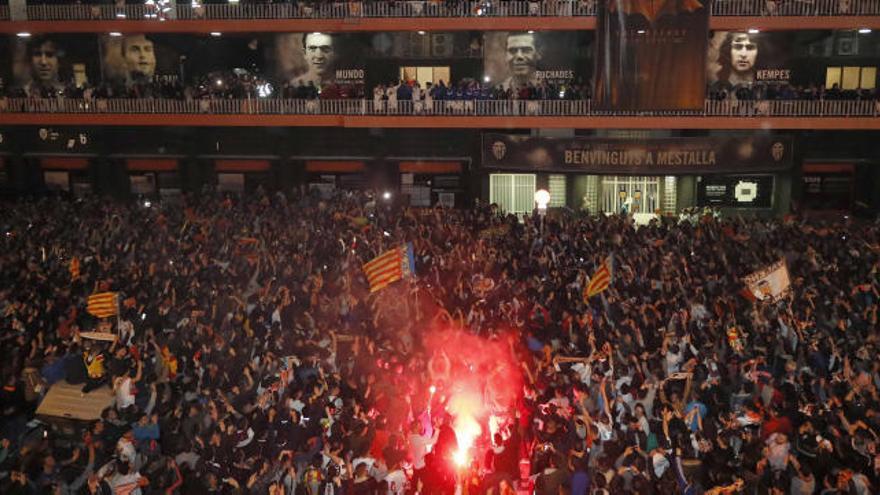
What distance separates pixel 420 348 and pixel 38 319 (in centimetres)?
800

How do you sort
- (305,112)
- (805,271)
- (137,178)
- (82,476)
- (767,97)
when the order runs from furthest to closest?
(137,178) → (305,112) → (767,97) → (805,271) → (82,476)

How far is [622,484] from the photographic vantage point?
10164mm

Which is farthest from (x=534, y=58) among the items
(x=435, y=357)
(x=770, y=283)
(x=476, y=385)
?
(x=476, y=385)

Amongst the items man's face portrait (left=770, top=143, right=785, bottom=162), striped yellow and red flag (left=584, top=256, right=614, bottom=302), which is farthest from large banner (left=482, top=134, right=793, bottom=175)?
striped yellow and red flag (left=584, top=256, right=614, bottom=302)

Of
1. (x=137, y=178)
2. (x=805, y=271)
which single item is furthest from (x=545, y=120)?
(x=137, y=178)

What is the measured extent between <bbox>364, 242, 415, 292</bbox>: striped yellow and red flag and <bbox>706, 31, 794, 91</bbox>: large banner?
54.7 ft

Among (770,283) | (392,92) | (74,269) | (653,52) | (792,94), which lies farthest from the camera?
(392,92)

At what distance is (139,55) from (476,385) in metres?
23.8

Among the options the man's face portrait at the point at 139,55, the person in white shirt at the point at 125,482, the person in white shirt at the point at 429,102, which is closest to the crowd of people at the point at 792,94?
the person in white shirt at the point at 429,102

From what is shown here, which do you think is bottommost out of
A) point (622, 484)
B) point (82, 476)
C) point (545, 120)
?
point (82, 476)

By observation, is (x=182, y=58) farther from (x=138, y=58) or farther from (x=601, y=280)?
(x=601, y=280)

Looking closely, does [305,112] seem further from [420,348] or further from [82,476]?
[82,476]

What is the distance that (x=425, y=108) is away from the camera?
1072 inches

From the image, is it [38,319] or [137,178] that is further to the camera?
[137,178]
